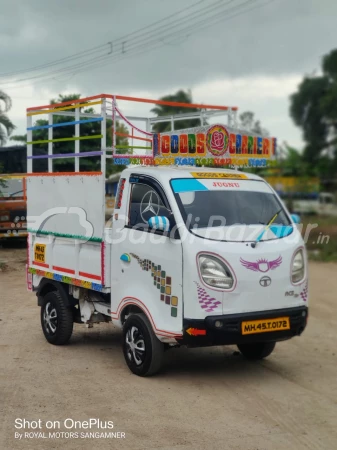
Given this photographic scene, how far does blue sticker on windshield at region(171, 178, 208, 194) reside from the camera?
6629mm

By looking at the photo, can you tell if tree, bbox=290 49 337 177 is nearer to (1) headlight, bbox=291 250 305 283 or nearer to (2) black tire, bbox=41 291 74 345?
(2) black tire, bbox=41 291 74 345

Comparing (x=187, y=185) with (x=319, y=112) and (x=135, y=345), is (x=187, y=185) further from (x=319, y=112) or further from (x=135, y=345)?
(x=319, y=112)

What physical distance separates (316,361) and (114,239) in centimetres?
271

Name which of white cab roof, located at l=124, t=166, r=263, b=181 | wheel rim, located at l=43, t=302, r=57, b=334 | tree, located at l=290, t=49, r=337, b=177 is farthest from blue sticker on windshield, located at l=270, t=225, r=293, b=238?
tree, located at l=290, t=49, r=337, b=177

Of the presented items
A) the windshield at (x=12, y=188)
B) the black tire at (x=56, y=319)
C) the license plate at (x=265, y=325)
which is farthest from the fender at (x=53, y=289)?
the windshield at (x=12, y=188)

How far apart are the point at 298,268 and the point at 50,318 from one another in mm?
3300

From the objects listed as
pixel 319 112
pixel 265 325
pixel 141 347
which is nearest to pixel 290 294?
pixel 265 325

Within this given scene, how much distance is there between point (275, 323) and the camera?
20.8 feet

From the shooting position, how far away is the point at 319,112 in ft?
60.6

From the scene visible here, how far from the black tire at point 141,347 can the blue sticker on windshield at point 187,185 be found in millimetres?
1312

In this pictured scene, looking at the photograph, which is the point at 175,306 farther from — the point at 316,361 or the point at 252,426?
the point at 316,361

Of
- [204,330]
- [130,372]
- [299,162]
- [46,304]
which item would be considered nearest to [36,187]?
[46,304]

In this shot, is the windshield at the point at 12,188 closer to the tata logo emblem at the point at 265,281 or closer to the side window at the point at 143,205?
the side window at the point at 143,205

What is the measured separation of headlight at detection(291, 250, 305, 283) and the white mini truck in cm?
2
